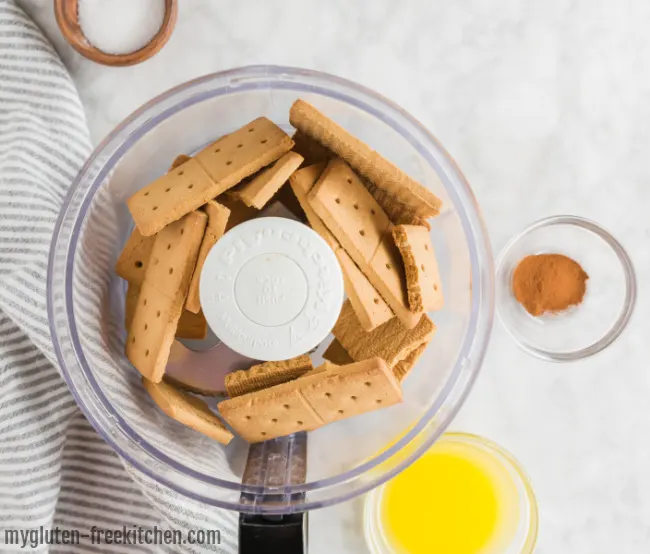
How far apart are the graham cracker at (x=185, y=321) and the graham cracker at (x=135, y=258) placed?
16 mm

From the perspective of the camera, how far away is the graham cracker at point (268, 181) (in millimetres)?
499

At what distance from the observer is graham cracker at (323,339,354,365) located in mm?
575

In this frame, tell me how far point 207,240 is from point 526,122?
33cm

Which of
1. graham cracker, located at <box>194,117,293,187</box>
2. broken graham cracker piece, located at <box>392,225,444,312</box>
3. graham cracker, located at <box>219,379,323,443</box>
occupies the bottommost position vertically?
graham cracker, located at <box>219,379,323,443</box>

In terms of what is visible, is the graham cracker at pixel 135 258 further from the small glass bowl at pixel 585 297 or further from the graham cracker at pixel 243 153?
the small glass bowl at pixel 585 297

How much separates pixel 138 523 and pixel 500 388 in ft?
1.16

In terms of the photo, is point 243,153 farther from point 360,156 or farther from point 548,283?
point 548,283

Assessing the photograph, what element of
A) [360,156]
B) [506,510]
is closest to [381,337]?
[360,156]

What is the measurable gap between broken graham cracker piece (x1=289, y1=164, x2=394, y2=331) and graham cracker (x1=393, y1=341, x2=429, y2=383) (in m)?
0.04

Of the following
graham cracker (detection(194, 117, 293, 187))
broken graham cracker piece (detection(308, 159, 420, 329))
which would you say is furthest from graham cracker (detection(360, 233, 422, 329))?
Answer: graham cracker (detection(194, 117, 293, 187))

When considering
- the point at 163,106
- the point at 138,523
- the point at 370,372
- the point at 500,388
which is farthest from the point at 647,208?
the point at 138,523

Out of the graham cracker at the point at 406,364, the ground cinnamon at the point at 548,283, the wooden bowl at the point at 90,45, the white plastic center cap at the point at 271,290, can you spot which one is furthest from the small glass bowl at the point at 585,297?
the wooden bowl at the point at 90,45

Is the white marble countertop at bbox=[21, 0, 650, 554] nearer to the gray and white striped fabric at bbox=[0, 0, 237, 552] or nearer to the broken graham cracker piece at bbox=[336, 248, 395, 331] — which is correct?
the gray and white striped fabric at bbox=[0, 0, 237, 552]

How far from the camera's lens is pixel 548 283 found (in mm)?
650
